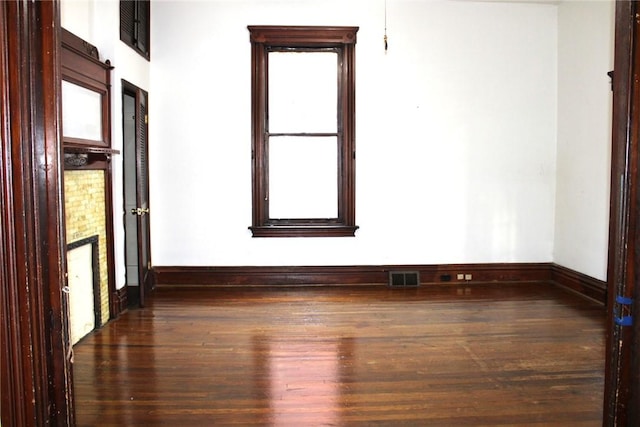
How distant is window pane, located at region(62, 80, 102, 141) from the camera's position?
4.03m

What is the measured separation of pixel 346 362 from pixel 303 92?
11.2 feet

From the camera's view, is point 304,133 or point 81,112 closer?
point 81,112

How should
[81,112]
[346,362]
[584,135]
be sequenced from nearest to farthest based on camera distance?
[346,362], [81,112], [584,135]

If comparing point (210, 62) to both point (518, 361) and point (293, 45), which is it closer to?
point (293, 45)

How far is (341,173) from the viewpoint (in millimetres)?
6266

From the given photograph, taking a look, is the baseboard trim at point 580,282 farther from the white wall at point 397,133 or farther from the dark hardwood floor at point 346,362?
the white wall at point 397,133

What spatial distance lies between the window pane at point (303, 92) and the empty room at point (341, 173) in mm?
16

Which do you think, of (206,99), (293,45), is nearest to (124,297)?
(206,99)

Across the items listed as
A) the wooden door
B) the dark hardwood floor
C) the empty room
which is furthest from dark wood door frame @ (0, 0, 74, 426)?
the wooden door

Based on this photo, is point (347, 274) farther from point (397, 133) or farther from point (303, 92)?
point (303, 92)

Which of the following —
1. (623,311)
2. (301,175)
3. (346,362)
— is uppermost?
(301,175)

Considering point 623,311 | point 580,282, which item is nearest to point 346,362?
point 623,311

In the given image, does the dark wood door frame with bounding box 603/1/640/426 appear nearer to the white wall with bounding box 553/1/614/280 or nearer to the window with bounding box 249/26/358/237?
the white wall with bounding box 553/1/614/280

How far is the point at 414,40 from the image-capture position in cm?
620
